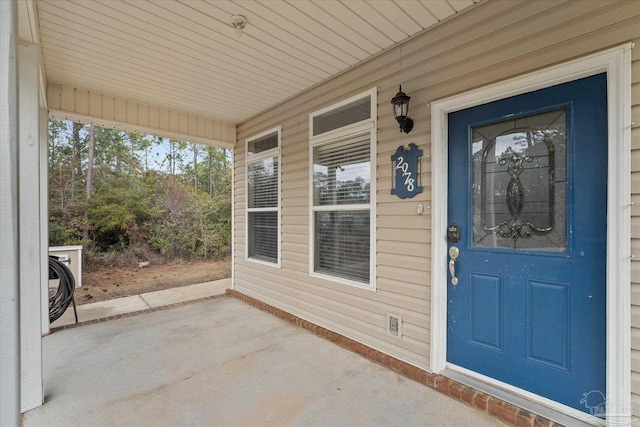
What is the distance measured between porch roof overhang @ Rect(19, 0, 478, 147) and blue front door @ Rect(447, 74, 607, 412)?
3.10 feet

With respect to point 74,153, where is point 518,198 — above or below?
below

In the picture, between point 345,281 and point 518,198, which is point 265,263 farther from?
point 518,198

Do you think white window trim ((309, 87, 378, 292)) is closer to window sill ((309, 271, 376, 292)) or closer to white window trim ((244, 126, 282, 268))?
window sill ((309, 271, 376, 292))

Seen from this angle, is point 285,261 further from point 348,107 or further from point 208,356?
point 348,107

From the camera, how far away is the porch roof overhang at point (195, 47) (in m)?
2.08

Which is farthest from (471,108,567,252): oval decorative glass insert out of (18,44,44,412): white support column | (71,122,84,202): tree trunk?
(71,122,84,202): tree trunk

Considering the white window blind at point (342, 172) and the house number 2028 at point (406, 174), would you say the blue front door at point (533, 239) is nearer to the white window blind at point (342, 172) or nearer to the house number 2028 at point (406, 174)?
the house number 2028 at point (406, 174)

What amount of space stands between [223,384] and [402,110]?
8.45ft

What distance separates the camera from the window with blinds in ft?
13.1

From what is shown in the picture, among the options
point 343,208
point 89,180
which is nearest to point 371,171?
point 343,208

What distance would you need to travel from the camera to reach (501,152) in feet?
6.68

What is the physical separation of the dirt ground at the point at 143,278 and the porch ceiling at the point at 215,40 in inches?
152

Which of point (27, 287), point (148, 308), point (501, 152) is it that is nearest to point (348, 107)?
point (501, 152)

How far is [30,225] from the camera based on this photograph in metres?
2.05
